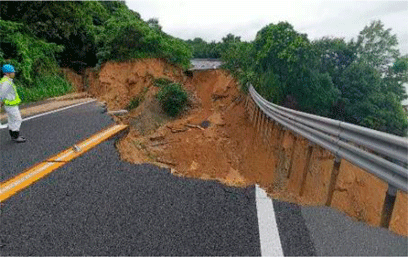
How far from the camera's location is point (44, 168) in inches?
211

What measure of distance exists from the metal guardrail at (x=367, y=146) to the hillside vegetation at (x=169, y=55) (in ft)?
43.5

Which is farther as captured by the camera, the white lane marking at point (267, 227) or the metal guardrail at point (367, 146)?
the metal guardrail at point (367, 146)

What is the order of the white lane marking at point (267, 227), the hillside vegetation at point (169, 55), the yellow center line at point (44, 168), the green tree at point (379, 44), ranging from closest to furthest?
the white lane marking at point (267, 227), the yellow center line at point (44, 168), the hillside vegetation at point (169, 55), the green tree at point (379, 44)

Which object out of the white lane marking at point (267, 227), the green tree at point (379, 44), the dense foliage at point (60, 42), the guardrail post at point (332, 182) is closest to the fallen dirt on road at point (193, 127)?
the guardrail post at point (332, 182)

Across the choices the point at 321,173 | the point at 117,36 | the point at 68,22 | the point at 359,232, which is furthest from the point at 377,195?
the point at 117,36

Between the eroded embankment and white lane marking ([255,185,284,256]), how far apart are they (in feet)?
1.27

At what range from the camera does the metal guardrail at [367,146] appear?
142 inches

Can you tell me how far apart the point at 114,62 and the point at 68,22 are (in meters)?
4.04

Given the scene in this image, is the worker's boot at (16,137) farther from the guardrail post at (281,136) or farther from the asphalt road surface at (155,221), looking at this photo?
the guardrail post at (281,136)

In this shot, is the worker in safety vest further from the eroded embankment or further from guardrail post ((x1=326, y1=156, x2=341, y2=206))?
guardrail post ((x1=326, y1=156, x2=341, y2=206))

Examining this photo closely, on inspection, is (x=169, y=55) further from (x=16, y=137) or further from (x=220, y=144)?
(x=16, y=137)

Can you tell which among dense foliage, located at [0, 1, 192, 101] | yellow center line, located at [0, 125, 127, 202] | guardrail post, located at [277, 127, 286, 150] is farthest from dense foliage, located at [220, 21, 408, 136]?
A: yellow center line, located at [0, 125, 127, 202]

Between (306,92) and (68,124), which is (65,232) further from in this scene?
(306,92)

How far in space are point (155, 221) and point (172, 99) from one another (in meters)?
15.7
